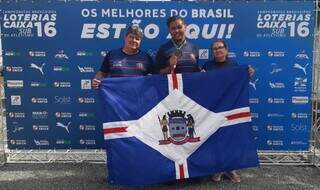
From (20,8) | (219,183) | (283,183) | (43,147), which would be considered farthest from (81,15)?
(283,183)

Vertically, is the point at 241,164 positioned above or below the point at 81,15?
below

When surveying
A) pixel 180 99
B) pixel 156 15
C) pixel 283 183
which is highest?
pixel 156 15

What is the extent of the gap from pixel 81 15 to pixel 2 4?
1097 mm

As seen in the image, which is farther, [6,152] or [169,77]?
[6,152]

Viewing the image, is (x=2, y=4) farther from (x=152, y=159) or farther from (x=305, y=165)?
(x=305, y=165)

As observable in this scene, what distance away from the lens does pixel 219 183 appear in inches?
216

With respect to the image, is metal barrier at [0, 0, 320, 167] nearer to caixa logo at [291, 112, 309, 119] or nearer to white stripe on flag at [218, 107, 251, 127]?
caixa logo at [291, 112, 309, 119]

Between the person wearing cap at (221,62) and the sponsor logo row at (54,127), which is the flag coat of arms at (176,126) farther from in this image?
the sponsor logo row at (54,127)

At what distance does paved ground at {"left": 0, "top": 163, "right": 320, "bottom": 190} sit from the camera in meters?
5.38

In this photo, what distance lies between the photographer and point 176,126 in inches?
202

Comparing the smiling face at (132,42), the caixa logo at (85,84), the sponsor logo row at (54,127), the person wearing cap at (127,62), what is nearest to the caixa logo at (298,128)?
the person wearing cap at (127,62)

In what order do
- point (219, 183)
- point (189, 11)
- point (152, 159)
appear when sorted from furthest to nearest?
point (189, 11) → point (219, 183) → point (152, 159)

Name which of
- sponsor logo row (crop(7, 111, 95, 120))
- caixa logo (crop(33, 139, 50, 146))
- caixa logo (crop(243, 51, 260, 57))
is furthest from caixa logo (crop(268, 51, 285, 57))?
A: caixa logo (crop(33, 139, 50, 146))

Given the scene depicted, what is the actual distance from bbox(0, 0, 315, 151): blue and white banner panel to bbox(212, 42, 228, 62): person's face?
855mm
